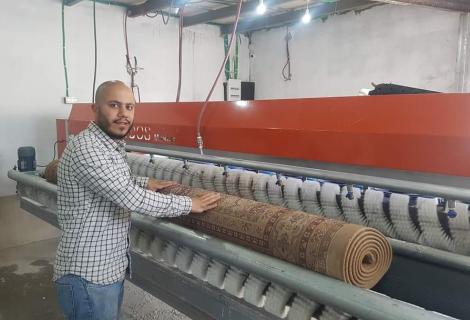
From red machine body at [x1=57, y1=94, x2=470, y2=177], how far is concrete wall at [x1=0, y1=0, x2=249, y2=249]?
205 centimetres

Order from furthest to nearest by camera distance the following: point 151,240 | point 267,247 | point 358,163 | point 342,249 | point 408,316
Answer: point 151,240 < point 358,163 < point 267,247 < point 342,249 < point 408,316

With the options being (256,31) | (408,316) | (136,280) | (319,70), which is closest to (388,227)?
(408,316)

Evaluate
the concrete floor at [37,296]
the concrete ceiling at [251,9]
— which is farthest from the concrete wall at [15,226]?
the concrete ceiling at [251,9]

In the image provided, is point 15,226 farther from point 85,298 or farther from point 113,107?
point 113,107

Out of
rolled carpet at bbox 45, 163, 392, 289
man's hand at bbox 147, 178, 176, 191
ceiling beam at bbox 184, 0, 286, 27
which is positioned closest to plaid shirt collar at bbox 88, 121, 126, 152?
man's hand at bbox 147, 178, 176, 191

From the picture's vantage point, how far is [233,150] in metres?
1.71

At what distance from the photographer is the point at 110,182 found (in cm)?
108

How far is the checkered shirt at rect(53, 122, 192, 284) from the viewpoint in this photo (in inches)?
43.0

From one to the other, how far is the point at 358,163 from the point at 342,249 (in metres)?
0.49

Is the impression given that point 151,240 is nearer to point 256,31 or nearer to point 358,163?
point 358,163

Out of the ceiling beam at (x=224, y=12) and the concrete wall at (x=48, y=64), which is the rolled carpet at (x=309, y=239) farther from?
the ceiling beam at (x=224, y=12)

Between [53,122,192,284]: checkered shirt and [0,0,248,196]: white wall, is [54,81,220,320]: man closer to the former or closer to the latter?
[53,122,192,284]: checkered shirt

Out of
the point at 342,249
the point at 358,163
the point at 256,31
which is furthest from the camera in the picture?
the point at 256,31

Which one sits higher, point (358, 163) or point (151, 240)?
point (358, 163)
